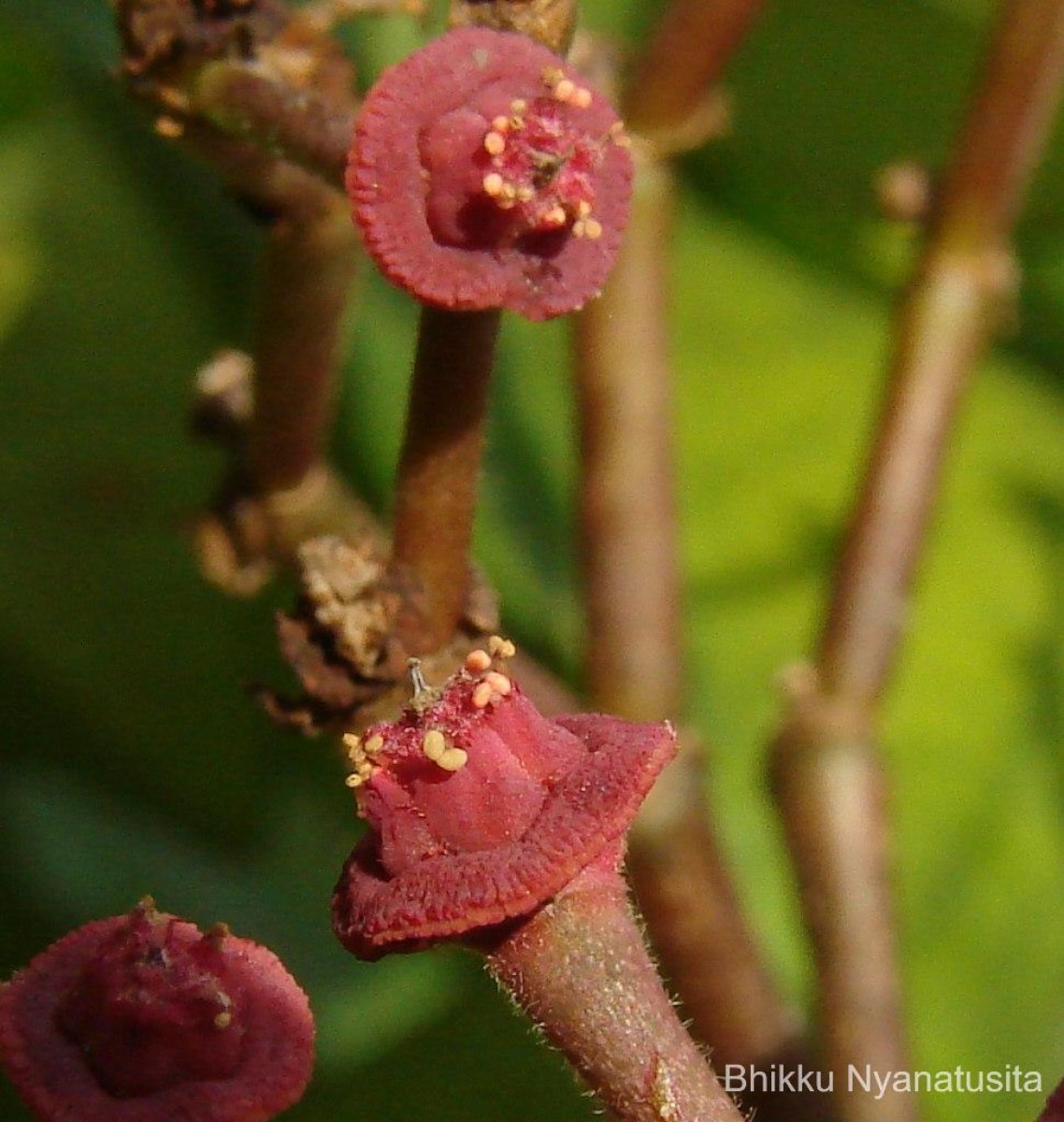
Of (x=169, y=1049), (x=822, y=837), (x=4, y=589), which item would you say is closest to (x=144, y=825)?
(x=4, y=589)

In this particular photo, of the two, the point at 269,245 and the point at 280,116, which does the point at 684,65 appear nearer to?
the point at 269,245

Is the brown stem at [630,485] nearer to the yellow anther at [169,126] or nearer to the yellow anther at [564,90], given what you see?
the yellow anther at [169,126]

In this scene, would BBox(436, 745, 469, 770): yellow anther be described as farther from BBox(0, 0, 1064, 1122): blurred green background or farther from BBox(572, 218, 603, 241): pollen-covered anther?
BBox(0, 0, 1064, 1122): blurred green background

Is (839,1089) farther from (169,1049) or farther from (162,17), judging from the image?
(162,17)

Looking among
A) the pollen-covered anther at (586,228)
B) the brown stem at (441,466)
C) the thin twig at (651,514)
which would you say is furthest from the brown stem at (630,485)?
the pollen-covered anther at (586,228)

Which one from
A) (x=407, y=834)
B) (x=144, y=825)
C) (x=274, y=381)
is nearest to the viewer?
(x=407, y=834)

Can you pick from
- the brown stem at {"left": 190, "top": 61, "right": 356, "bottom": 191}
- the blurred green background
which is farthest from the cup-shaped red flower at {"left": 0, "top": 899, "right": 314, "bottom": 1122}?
the blurred green background
